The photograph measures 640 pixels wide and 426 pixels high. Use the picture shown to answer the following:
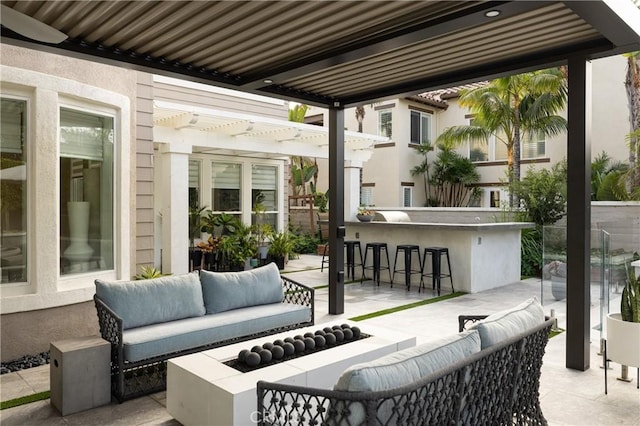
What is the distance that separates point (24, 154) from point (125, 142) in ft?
3.74

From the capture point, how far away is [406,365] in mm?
2316

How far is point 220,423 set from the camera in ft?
10.1

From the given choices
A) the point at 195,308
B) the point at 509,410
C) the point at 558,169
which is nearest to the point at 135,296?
the point at 195,308

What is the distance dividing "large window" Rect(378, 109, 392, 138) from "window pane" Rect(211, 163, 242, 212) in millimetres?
8010

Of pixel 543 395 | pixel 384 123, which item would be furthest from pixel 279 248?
pixel 384 123

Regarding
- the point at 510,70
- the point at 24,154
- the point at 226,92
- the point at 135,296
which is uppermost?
the point at 226,92

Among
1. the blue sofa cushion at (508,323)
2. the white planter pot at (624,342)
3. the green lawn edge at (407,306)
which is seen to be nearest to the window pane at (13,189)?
the green lawn edge at (407,306)

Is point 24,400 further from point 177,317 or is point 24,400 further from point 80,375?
point 177,317

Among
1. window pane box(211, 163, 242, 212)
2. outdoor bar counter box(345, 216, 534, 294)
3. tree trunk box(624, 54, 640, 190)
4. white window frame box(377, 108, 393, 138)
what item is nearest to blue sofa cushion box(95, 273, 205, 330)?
outdoor bar counter box(345, 216, 534, 294)

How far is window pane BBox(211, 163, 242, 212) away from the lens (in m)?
12.3

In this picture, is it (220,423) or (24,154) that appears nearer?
(220,423)

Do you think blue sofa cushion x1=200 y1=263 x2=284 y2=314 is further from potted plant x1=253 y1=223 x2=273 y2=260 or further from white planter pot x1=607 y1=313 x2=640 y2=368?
potted plant x1=253 y1=223 x2=273 y2=260

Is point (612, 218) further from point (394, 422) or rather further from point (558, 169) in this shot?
point (394, 422)

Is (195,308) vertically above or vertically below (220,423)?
above
